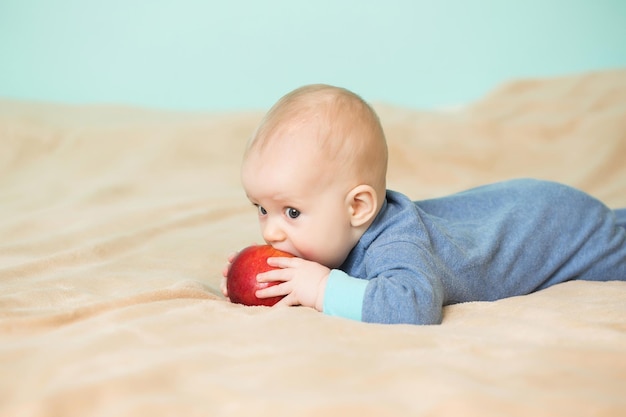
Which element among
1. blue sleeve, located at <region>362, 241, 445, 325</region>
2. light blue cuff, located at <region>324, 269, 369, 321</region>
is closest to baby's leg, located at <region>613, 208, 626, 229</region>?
blue sleeve, located at <region>362, 241, 445, 325</region>

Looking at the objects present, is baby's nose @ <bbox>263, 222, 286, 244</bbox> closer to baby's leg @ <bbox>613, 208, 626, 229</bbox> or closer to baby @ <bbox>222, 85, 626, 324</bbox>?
baby @ <bbox>222, 85, 626, 324</bbox>

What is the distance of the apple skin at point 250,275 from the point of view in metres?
1.29

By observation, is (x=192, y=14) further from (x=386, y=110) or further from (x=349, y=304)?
(x=349, y=304)

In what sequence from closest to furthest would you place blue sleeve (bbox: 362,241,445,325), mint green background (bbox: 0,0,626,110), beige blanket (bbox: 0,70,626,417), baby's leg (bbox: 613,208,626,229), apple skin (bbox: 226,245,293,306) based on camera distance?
beige blanket (bbox: 0,70,626,417), blue sleeve (bbox: 362,241,445,325), apple skin (bbox: 226,245,293,306), baby's leg (bbox: 613,208,626,229), mint green background (bbox: 0,0,626,110)

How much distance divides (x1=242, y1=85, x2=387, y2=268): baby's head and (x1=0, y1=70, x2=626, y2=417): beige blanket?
0.60 ft

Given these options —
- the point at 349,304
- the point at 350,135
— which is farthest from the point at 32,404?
the point at 350,135

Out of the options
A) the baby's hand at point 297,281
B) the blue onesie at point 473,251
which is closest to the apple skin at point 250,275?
the baby's hand at point 297,281

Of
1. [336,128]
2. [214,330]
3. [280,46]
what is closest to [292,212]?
[336,128]

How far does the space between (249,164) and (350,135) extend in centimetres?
18

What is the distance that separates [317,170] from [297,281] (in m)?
0.18

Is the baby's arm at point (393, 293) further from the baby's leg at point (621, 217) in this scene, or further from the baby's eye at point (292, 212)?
the baby's leg at point (621, 217)

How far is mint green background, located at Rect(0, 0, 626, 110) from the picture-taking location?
4648 millimetres

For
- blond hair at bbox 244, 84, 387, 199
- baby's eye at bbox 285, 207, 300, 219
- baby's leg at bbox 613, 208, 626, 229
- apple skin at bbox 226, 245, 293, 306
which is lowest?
Result: baby's leg at bbox 613, 208, 626, 229

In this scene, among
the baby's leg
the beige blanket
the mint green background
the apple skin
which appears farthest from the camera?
the mint green background
